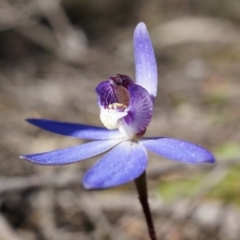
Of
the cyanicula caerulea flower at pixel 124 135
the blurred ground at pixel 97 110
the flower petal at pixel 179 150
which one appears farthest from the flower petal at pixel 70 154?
the blurred ground at pixel 97 110

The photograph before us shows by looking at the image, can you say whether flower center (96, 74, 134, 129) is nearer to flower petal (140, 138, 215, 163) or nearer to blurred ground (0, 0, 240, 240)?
flower petal (140, 138, 215, 163)

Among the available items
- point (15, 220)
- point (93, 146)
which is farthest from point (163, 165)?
point (93, 146)

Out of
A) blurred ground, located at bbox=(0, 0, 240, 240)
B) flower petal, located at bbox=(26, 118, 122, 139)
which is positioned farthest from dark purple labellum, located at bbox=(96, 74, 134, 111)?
blurred ground, located at bbox=(0, 0, 240, 240)

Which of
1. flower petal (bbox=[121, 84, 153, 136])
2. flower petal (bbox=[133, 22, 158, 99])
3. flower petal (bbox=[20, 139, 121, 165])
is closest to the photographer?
flower petal (bbox=[20, 139, 121, 165])

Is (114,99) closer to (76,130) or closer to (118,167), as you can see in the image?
(76,130)

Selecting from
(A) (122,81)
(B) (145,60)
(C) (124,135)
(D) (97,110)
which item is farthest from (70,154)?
(D) (97,110)

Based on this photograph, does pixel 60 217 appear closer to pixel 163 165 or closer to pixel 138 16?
pixel 163 165

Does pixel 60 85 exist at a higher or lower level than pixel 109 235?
higher
